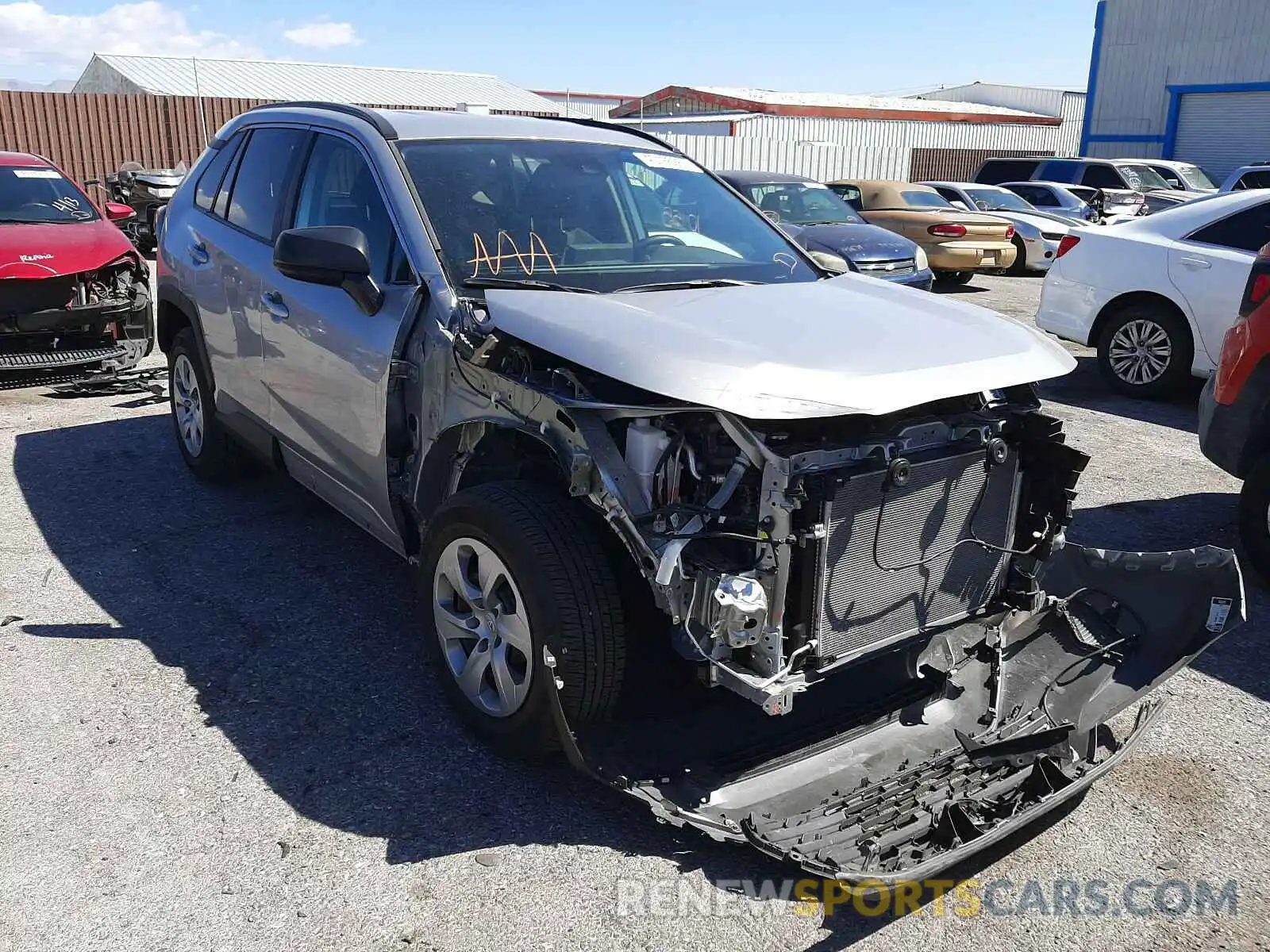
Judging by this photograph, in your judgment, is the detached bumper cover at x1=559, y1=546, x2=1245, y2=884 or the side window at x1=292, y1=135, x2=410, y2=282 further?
the side window at x1=292, y1=135, x2=410, y2=282

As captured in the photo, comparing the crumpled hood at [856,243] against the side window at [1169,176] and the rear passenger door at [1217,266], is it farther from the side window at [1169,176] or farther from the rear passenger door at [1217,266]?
the side window at [1169,176]

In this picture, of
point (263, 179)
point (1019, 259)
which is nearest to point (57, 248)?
point (263, 179)

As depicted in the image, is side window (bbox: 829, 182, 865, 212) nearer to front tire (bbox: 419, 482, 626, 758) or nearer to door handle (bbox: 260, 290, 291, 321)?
door handle (bbox: 260, 290, 291, 321)

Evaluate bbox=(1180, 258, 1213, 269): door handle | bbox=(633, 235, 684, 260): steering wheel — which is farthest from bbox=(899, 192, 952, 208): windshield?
bbox=(633, 235, 684, 260): steering wheel

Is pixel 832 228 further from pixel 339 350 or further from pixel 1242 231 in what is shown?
pixel 339 350

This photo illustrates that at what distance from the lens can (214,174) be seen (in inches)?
217

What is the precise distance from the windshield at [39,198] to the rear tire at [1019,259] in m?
12.5

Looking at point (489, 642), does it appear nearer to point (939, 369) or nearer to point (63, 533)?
point (939, 369)

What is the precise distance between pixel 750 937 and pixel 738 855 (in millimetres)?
322

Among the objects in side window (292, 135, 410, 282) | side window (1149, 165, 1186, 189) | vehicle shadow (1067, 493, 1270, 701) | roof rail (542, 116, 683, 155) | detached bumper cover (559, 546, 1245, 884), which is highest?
roof rail (542, 116, 683, 155)

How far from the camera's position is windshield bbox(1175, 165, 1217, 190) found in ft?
67.5

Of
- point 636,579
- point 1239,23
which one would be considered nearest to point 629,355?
point 636,579

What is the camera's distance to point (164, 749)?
3.56 meters

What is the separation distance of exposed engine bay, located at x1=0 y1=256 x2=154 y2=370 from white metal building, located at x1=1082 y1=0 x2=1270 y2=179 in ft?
97.3
